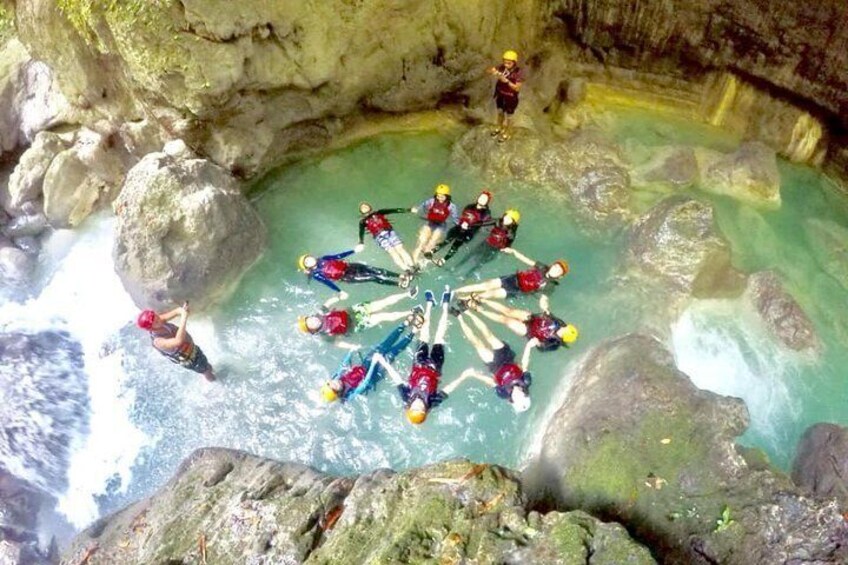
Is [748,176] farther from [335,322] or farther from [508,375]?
[335,322]

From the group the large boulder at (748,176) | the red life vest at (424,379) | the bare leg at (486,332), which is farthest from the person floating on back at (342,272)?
the large boulder at (748,176)

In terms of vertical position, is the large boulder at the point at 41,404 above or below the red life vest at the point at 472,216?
below

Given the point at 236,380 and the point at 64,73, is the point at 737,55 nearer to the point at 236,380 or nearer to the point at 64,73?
the point at 236,380

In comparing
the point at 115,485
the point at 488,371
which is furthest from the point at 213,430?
the point at 488,371

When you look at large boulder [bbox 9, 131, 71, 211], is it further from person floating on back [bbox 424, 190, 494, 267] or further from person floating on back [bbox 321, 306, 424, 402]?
person floating on back [bbox 424, 190, 494, 267]

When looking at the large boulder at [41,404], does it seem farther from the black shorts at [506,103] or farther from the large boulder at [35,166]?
the black shorts at [506,103]

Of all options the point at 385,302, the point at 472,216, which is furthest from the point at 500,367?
the point at 472,216
